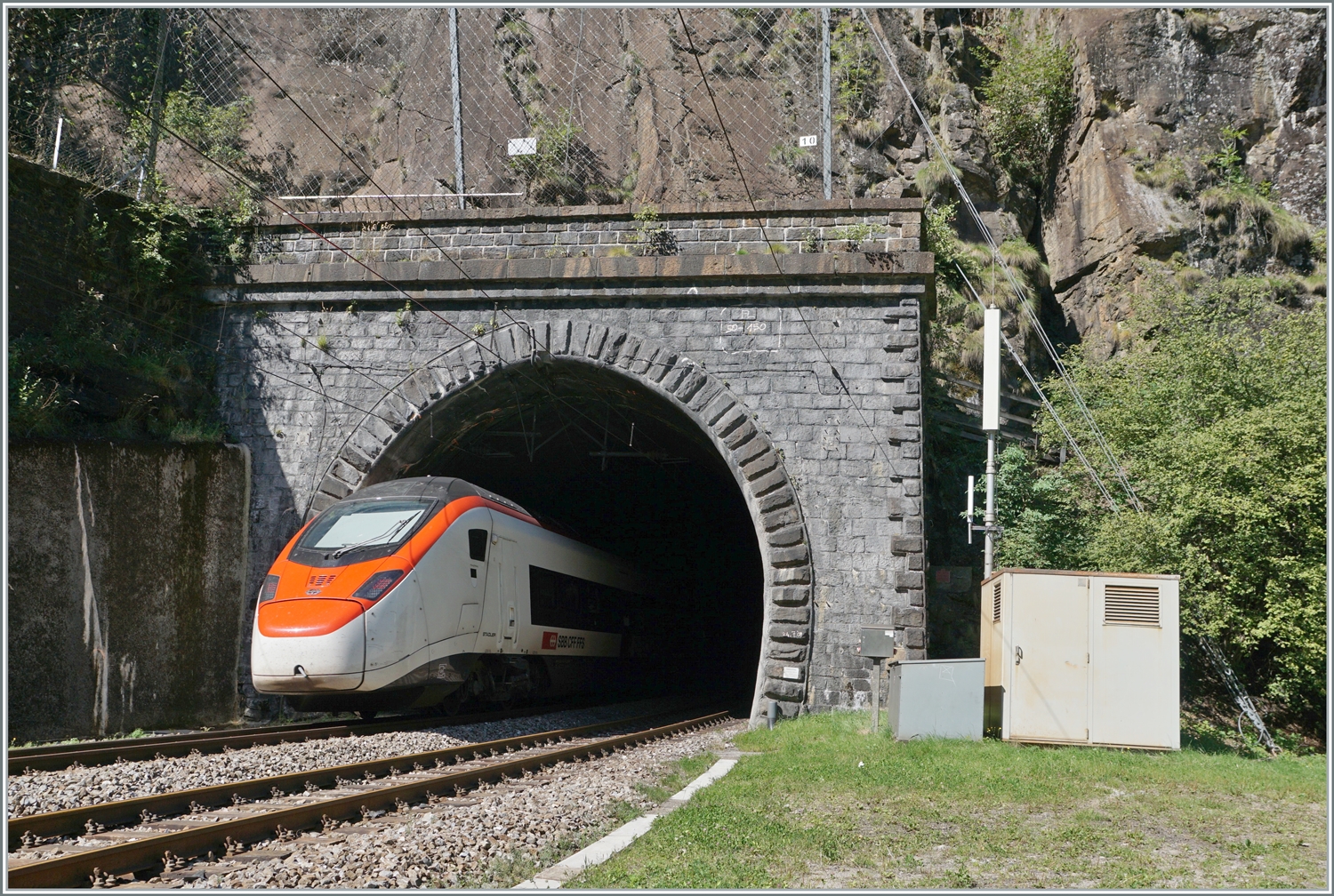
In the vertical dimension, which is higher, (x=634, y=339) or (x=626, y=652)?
(x=634, y=339)

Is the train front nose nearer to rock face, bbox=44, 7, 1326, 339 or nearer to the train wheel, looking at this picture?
the train wheel

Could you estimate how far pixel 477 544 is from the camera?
42.7ft

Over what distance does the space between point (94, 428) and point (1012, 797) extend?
12377mm

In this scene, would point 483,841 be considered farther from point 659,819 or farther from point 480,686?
point 480,686

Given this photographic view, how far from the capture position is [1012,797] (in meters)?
7.76

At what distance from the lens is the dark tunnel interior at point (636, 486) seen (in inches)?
638

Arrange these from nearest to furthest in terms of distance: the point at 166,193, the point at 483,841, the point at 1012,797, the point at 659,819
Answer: the point at 483,841, the point at 659,819, the point at 1012,797, the point at 166,193

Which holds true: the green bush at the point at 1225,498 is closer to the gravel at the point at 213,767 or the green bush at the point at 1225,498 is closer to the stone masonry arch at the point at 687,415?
the stone masonry arch at the point at 687,415

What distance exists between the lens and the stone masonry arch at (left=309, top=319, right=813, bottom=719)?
45.8 ft

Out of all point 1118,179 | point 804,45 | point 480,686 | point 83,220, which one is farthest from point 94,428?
point 1118,179

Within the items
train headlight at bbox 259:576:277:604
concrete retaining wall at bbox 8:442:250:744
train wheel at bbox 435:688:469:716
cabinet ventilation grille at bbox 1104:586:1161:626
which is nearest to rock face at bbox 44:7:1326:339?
concrete retaining wall at bbox 8:442:250:744

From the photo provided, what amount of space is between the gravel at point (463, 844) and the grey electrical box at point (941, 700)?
362cm

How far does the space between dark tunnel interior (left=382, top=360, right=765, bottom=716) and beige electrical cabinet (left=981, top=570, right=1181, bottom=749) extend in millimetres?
6307

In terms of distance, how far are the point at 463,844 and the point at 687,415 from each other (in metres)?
9.99
